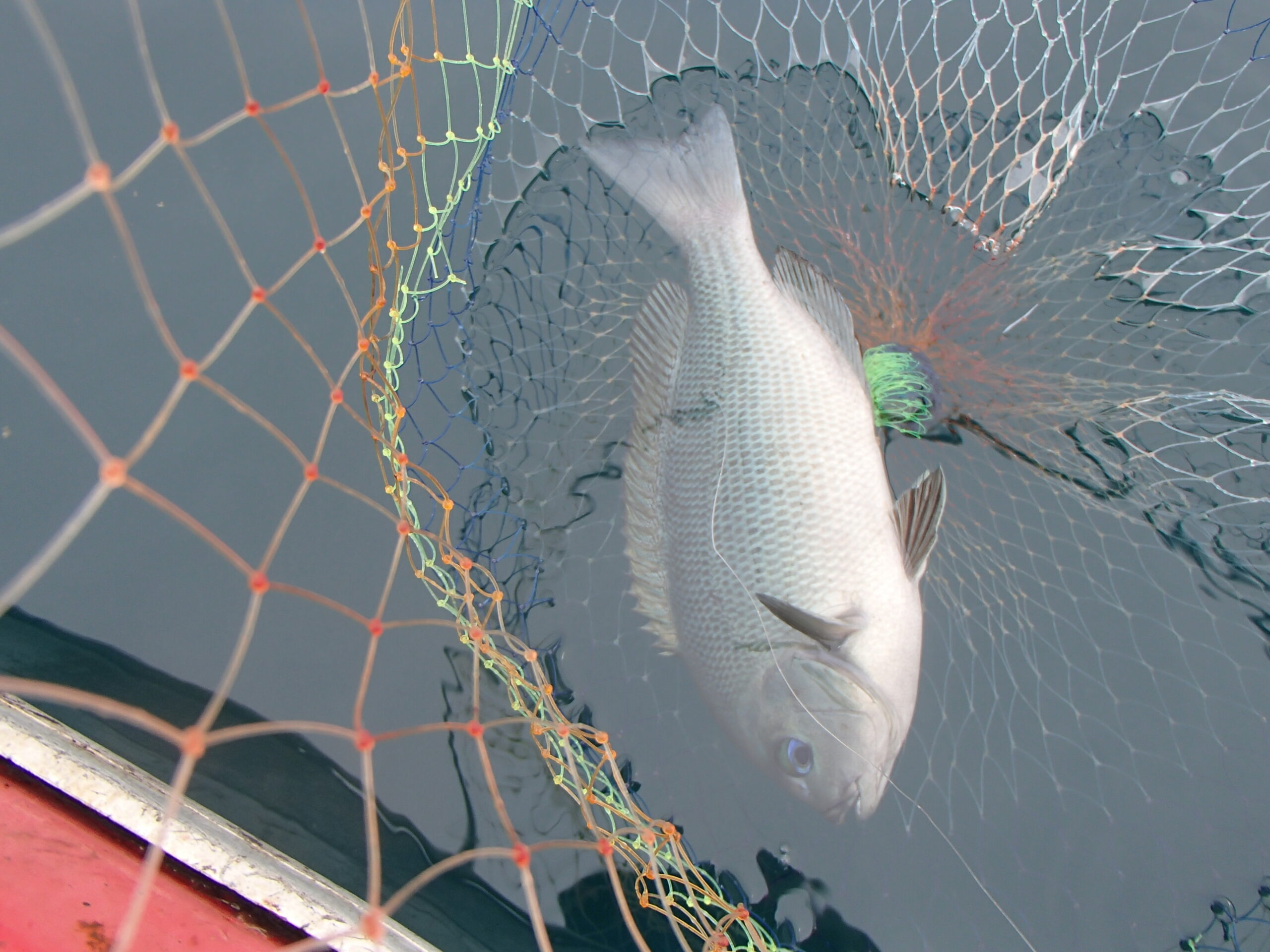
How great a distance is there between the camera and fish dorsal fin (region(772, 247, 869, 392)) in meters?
2.99

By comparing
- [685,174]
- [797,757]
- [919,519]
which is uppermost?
[685,174]

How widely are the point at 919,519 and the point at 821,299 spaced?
36.6 inches

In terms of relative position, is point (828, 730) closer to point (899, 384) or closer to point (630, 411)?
point (899, 384)

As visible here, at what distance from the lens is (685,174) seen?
320cm

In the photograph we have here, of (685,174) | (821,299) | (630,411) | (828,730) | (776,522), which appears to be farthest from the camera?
(630,411)

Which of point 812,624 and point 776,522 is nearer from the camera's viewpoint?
point 812,624

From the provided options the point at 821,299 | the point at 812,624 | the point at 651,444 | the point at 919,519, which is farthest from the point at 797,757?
the point at 821,299

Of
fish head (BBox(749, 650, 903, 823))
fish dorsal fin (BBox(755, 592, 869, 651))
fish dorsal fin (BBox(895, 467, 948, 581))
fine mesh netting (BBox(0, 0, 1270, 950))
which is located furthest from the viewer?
fine mesh netting (BBox(0, 0, 1270, 950))

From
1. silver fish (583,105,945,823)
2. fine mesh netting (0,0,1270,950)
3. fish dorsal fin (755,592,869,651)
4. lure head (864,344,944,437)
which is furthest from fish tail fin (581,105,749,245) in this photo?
fish dorsal fin (755,592,869,651)

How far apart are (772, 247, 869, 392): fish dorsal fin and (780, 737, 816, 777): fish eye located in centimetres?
129

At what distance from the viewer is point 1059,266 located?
327 cm

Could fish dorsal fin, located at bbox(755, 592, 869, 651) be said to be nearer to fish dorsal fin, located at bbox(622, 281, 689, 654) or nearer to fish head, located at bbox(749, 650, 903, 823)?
fish head, located at bbox(749, 650, 903, 823)

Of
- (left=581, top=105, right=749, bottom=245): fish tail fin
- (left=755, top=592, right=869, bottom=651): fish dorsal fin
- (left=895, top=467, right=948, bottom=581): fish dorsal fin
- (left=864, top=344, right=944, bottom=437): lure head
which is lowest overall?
(left=755, top=592, right=869, bottom=651): fish dorsal fin

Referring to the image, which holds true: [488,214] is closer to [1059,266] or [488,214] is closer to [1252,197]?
[1059,266]
